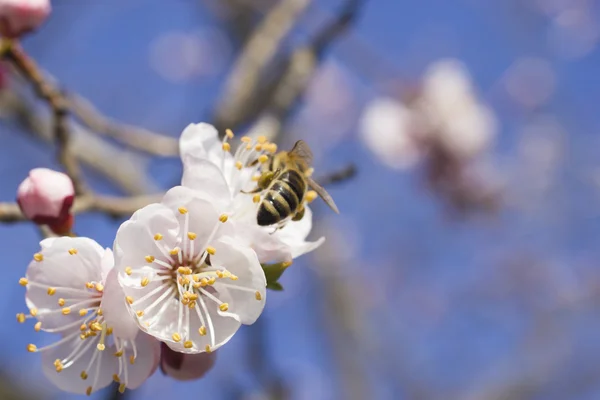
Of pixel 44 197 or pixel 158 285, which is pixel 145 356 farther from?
pixel 44 197

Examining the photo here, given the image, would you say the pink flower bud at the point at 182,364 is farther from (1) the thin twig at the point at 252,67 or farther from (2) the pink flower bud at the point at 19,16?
(1) the thin twig at the point at 252,67

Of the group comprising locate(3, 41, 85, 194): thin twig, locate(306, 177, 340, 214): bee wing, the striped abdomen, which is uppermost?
locate(3, 41, 85, 194): thin twig

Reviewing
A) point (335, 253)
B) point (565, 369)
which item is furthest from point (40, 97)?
point (565, 369)

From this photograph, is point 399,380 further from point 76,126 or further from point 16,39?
point 16,39

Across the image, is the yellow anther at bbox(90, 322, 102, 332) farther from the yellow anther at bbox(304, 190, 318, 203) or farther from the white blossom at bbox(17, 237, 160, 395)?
the yellow anther at bbox(304, 190, 318, 203)

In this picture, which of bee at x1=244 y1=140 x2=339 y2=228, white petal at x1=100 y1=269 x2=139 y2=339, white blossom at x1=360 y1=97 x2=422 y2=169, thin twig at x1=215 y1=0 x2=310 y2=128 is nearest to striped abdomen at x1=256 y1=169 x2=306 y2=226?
bee at x1=244 y1=140 x2=339 y2=228

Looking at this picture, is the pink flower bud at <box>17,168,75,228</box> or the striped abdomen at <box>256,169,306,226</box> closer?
the striped abdomen at <box>256,169,306,226</box>
